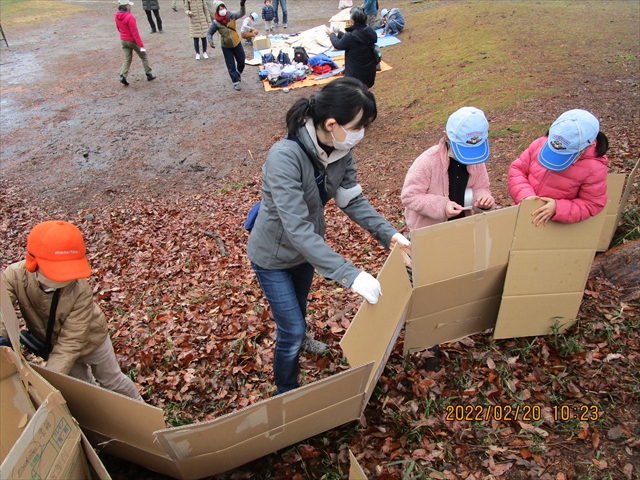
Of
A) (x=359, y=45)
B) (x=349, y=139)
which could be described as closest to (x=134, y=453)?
(x=349, y=139)

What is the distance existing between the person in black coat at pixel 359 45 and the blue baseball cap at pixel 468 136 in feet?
19.2

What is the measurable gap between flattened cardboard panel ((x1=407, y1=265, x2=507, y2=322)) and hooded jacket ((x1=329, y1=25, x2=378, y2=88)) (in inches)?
244

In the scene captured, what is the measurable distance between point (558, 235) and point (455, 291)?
774mm

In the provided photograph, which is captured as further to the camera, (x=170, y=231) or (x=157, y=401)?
(x=170, y=231)

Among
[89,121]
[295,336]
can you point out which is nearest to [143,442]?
[295,336]

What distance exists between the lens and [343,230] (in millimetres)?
6000

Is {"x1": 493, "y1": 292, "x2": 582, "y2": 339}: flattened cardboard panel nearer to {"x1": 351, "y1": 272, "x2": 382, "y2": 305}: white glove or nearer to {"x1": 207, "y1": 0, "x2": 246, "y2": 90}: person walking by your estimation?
{"x1": 351, "y1": 272, "x2": 382, "y2": 305}: white glove

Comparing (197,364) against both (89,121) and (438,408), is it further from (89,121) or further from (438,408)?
(89,121)

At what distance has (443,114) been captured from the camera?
8.70 meters

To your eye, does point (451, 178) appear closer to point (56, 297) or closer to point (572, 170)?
point (572, 170)

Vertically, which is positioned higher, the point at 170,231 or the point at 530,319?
the point at 530,319

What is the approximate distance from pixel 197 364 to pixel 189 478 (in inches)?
58.7

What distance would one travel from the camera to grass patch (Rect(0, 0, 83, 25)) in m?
20.2

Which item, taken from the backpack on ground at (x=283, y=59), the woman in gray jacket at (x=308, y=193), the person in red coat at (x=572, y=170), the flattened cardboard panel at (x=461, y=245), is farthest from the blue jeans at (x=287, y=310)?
the backpack on ground at (x=283, y=59)
